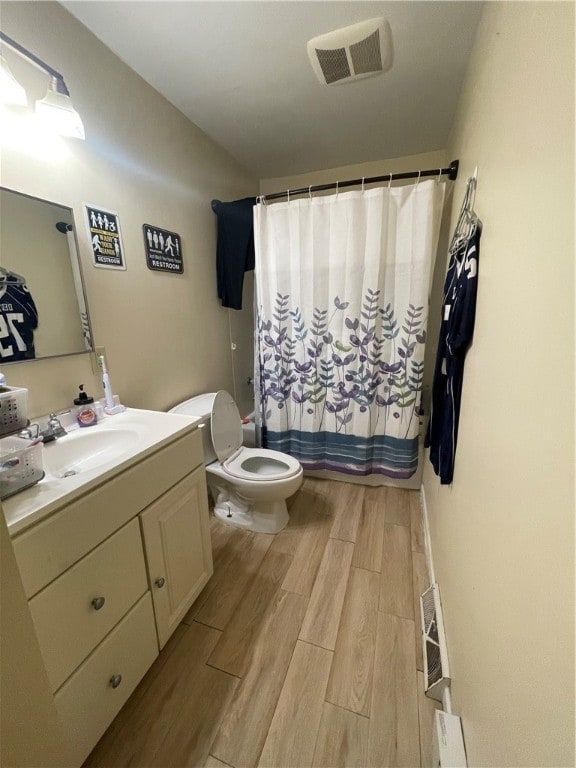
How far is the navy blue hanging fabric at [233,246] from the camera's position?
6.64ft

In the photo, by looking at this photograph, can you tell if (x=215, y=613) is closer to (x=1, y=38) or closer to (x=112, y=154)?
(x=112, y=154)

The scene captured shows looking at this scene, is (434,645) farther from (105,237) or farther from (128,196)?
A: (128,196)

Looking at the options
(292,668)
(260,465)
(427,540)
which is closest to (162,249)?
(260,465)

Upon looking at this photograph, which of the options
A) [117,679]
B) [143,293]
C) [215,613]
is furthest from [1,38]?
[215,613]

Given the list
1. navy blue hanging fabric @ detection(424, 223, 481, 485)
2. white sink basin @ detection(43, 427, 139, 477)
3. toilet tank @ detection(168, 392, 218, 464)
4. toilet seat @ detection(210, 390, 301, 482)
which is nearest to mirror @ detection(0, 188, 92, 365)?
white sink basin @ detection(43, 427, 139, 477)

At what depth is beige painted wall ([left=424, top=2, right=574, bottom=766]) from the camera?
0.43 meters

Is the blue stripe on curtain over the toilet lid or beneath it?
beneath

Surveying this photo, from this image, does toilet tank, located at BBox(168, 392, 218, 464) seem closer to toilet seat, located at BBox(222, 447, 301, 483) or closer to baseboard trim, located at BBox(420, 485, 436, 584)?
toilet seat, located at BBox(222, 447, 301, 483)

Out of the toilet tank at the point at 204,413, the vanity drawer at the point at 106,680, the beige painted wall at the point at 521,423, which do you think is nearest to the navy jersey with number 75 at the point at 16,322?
the toilet tank at the point at 204,413

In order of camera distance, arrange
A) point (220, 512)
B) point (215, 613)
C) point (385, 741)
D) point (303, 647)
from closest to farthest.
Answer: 1. point (385, 741)
2. point (303, 647)
3. point (215, 613)
4. point (220, 512)

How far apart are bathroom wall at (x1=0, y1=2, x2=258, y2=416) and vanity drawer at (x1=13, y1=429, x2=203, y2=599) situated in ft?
1.90

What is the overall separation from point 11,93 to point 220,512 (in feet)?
6.71

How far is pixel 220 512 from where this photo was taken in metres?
1.86

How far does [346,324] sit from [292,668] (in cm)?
167
